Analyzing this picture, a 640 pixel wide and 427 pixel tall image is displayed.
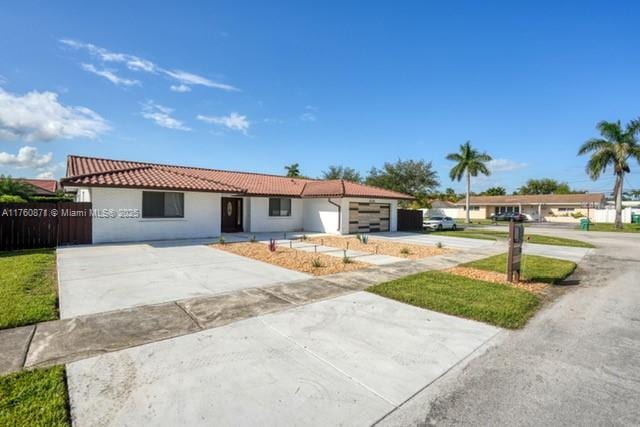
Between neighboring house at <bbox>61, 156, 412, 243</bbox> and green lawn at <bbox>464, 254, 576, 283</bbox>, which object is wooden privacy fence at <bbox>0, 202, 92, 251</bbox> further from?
green lawn at <bbox>464, 254, 576, 283</bbox>

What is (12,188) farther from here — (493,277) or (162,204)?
(493,277)

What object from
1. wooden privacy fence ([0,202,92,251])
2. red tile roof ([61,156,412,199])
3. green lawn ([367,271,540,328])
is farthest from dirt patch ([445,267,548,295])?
wooden privacy fence ([0,202,92,251])

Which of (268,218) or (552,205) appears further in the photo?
(552,205)

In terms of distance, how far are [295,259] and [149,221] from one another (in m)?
7.92

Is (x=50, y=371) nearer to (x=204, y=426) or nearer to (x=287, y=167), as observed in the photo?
(x=204, y=426)

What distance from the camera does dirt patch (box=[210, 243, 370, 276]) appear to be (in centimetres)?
870

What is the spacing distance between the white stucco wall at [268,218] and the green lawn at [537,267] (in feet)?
40.9

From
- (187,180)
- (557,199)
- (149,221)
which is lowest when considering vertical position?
(149,221)

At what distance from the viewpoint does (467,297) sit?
624 cm

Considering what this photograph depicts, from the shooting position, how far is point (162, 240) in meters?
14.1

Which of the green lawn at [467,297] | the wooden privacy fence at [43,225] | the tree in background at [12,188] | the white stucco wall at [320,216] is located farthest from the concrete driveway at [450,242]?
the tree in background at [12,188]

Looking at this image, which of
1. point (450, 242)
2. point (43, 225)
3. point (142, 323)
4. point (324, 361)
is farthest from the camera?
point (450, 242)

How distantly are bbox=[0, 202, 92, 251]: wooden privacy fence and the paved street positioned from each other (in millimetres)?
13984

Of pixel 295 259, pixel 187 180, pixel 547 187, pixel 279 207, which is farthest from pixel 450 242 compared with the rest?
pixel 547 187
